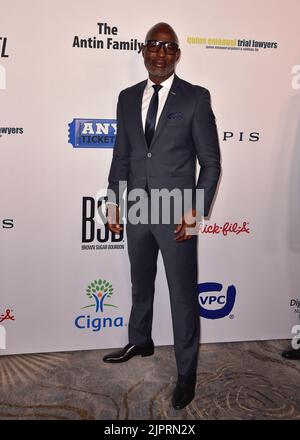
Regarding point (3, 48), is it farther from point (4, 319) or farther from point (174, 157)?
point (4, 319)

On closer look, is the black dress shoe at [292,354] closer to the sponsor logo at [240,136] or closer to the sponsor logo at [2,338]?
the sponsor logo at [240,136]

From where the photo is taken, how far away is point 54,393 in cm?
243

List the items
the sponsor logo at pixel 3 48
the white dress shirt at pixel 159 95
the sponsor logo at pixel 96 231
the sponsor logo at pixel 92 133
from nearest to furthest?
the white dress shirt at pixel 159 95 → the sponsor logo at pixel 3 48 → the sponsor logo at pixel 92 133 → the sponsor logo at pixel 96 231

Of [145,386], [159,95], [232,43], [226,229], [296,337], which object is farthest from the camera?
[296,337]

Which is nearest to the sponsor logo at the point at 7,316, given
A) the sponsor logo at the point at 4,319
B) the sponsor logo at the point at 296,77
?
the sponsor logo at the point at 4,319

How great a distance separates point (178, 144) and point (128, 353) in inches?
56.2

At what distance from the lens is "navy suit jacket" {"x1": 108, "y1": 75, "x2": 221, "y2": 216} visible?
228cm

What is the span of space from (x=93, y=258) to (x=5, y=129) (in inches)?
39.7

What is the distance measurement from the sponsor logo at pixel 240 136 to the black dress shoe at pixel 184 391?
5.12 feet

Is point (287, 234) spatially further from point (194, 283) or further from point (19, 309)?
point (19, 309)

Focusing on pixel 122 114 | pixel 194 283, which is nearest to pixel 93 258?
pixel 194 283

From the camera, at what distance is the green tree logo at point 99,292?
2.93 meters

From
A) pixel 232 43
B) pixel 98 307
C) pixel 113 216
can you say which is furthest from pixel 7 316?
pixel 232 43

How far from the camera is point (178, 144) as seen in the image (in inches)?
91.2
